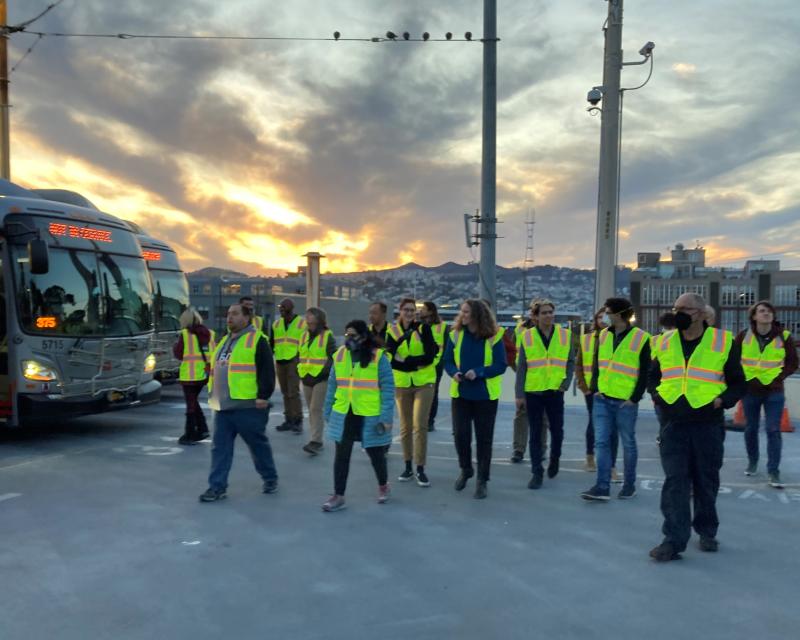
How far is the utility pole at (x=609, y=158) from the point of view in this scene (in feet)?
36.0

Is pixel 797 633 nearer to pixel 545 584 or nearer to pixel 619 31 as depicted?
pixel 545 584

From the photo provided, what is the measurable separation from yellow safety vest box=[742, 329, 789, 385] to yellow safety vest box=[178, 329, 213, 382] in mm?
6507

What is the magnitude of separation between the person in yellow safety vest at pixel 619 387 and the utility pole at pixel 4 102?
15.6 m

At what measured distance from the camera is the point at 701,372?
480 centimetres

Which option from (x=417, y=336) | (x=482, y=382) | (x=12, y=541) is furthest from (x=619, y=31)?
(x=12, y=541)

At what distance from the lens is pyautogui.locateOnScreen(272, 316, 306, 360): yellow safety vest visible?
10.1 meters

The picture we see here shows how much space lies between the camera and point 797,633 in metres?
3.68

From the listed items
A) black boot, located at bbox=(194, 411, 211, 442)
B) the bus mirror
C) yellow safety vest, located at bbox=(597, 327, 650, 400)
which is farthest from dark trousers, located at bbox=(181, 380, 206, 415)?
yellow safety vest, located at bbox=(597, 327, 650, 400)

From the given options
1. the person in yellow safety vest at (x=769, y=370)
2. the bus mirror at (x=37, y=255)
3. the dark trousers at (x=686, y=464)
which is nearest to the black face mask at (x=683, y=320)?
the dark trousers at (x=686, y=464)

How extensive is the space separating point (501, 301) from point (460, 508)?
861cm

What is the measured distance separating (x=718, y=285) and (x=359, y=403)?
93.0 m

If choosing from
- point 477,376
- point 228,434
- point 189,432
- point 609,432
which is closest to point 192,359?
point 189,432

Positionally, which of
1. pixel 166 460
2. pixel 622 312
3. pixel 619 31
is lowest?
pixel 166 460

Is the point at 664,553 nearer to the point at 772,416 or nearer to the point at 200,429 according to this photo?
the point at 772,416
